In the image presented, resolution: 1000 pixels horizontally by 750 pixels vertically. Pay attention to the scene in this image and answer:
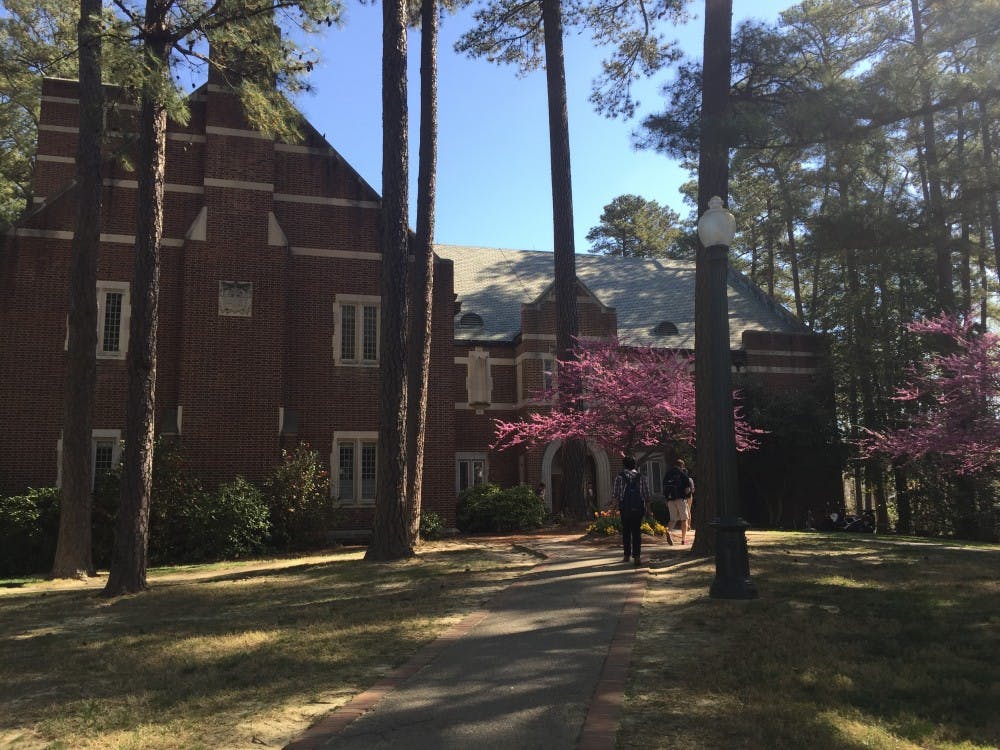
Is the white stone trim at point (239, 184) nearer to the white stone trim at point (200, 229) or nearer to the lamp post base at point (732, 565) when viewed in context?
the white stone trim at point (200, 229)

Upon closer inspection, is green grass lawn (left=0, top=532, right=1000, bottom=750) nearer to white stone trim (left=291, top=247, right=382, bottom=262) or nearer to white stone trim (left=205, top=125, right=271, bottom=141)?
white stone trim (left=291, top=247, right=382, bottom=262)

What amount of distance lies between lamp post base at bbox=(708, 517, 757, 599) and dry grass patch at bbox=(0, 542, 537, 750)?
2.56 metres

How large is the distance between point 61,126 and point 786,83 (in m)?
17.5

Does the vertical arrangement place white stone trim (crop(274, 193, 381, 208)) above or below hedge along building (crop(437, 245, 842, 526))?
above

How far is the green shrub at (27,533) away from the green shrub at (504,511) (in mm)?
9953

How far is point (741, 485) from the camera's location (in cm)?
2827

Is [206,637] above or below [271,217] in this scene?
below

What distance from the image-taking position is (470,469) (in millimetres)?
26031

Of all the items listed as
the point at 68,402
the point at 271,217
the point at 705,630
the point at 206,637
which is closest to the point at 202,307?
the point at 271,217

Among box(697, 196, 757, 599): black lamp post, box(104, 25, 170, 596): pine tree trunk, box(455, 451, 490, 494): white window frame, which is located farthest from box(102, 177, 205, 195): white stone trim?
box(697, 196, 757, 599): black lamp post

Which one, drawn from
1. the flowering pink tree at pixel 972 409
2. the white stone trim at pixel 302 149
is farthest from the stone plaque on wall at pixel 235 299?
the flowering pink tree at pixel 972 409

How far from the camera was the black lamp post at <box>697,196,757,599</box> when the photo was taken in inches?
306

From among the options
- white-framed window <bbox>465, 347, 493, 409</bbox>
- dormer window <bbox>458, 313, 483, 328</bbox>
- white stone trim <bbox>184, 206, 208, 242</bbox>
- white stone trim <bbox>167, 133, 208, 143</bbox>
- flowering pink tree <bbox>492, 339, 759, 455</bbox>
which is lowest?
flowering pink tree <bbox>492, 339, 759, 455</bbox>

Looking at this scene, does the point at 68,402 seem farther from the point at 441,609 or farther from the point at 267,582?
the point at 441,609
